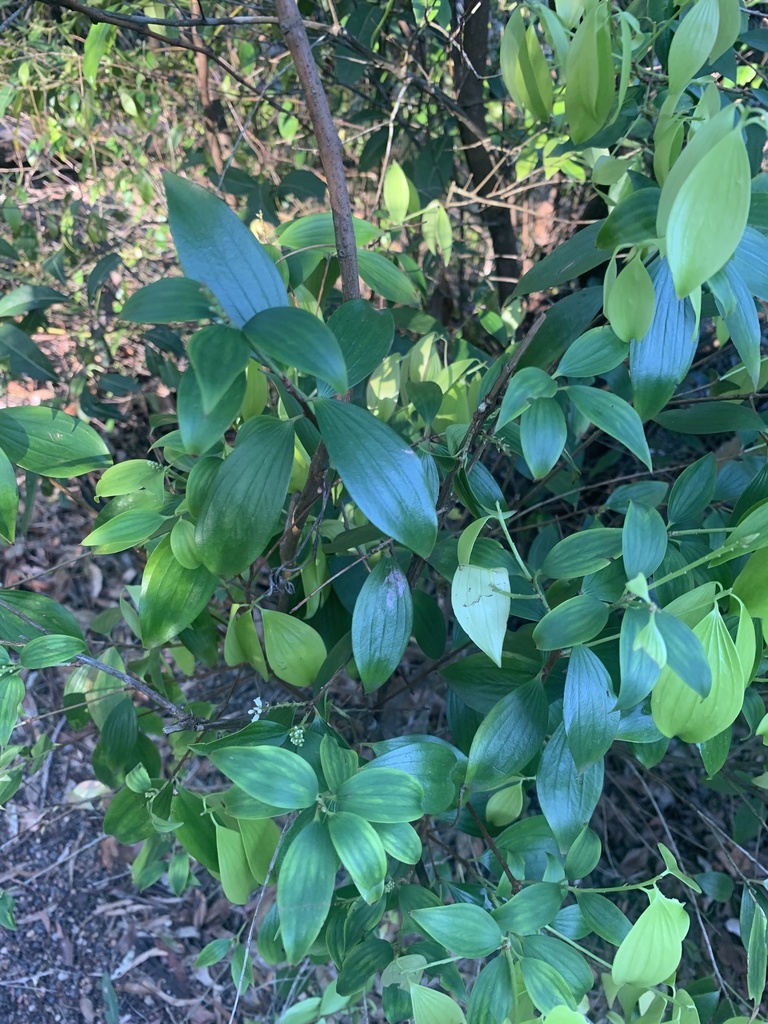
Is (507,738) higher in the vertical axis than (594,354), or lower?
lower

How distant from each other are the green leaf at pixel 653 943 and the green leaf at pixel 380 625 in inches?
9.7

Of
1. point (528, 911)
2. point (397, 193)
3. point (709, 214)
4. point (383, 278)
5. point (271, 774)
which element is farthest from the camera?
point (397, 193)

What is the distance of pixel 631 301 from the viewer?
16.4 inches

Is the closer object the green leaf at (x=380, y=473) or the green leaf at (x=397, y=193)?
the green leaf at (x=380, y=473)

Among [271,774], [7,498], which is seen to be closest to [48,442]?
[7,498]

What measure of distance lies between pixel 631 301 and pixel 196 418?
28 cm

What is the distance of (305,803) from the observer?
0.43m

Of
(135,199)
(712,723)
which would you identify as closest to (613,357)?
(712,723)

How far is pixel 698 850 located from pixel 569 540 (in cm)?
93

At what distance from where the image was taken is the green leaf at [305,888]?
1.33 ft

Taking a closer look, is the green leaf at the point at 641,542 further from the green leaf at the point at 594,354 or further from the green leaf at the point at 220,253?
the green leaf at the point at 220,253

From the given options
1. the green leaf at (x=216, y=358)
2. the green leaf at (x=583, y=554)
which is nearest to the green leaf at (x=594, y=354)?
the green leaf at (x=583, y=554)

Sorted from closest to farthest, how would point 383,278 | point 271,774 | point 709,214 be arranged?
1. point 709,214
2. point 271,774
3. point 383,278

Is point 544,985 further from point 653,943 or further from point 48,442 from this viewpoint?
point 48,442
